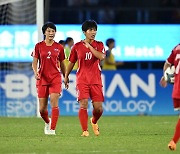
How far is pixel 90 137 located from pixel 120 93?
8.78 meters

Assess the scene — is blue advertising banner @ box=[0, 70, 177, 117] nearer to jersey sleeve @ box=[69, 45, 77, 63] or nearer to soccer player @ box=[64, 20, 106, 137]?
jersey sleeve @ box=[69, 45, 77, 63]

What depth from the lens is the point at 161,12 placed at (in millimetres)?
28438

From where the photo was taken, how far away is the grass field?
12453 millimetres

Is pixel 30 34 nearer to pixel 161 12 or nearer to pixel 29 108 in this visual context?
pixel 29 108

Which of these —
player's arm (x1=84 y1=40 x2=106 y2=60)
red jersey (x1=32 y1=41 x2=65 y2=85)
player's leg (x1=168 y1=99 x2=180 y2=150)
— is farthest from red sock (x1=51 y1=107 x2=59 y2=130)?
player's leg (x1=168 y1=99 x2=180 y2=150)

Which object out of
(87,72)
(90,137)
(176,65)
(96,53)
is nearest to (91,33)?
(96,53)

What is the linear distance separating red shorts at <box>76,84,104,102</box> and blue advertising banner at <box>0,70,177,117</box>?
794 cm

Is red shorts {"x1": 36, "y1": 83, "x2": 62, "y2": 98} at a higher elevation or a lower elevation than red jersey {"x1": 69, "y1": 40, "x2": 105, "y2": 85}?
lower

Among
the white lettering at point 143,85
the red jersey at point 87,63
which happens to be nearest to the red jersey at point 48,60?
the red jersey at point 87,63

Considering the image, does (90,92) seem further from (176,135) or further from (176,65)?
(176,135)

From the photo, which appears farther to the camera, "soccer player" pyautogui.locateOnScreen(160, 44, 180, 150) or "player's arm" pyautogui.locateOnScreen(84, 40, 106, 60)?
"player's arm" pyautogui.locateOnScreen(84, 40, 106, 60)

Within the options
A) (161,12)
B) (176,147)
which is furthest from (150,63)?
(176,147)

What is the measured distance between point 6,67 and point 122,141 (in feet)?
Answer: 33.8

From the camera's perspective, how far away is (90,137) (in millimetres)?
14820
